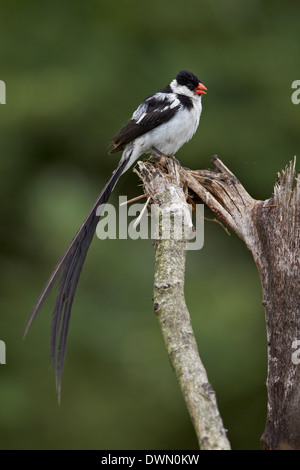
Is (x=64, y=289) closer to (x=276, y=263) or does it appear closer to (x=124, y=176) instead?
(x=276, y=263)

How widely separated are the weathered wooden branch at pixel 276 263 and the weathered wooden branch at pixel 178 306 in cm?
8

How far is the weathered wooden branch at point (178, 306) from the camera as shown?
1.71 meters

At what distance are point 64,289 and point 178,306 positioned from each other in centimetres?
38

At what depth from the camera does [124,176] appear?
548 cm

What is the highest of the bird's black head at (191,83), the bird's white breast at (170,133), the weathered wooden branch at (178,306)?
the bird's black head at (191,83)

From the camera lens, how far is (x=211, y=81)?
5.29 meters

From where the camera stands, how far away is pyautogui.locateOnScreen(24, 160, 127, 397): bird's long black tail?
2.00 meters

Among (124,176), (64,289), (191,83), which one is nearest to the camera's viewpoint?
(64,289)

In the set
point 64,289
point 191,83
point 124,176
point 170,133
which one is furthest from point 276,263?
point 124,176

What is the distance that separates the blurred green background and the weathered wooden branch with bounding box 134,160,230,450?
7.09ft

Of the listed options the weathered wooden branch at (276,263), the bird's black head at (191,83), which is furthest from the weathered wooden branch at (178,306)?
the bird's black head at (191,83)

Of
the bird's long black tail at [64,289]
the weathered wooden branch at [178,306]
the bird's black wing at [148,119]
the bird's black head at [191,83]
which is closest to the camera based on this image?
the weathered wooden branch at [178,306]

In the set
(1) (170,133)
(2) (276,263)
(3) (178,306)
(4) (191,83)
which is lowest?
(3) (178,306)

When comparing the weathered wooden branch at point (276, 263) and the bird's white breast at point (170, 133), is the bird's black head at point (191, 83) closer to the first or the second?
the bird's white breast at point (170, 133)
